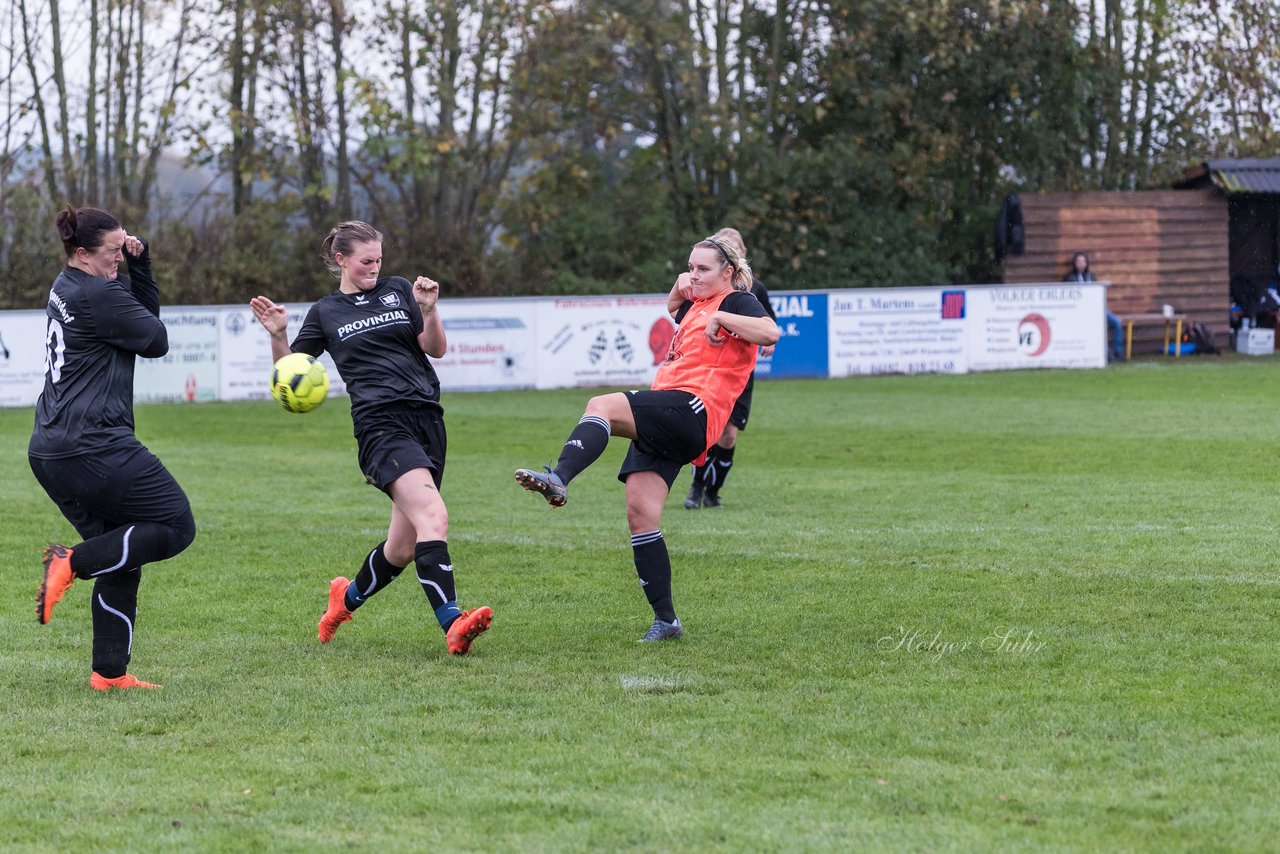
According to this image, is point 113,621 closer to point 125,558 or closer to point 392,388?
point 125,558

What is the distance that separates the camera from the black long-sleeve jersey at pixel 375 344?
6.30 m

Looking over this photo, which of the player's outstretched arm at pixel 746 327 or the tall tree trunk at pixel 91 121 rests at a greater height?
the tall tree trunk at pixel 91 121

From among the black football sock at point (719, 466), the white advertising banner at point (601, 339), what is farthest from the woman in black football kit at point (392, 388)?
the white advertising banner at point (601, 339)

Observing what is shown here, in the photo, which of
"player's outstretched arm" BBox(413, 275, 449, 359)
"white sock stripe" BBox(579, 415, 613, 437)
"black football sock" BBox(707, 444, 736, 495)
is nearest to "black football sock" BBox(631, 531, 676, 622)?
"white sock stripe" BBox(579, 415, 613, 437)

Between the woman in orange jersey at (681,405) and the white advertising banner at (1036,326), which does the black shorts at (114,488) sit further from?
the white advertising banner at (1036,326)

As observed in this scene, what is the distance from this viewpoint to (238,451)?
1538 cm

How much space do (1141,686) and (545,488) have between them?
224cm

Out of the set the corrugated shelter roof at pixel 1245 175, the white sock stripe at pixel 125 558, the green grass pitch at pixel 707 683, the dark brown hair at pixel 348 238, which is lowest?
the green grass pitch at pixel 707 683

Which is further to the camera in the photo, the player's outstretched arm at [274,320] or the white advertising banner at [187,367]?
the white advertising banner at [187,367]

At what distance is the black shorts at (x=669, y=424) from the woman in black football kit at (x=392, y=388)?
0.80 metres

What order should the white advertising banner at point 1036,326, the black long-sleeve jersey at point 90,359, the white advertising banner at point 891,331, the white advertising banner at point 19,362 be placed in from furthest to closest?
the white advertising banner at point 1036,326
the white advertising banner at point 891,331
the white advertising banner at point 19,362
the black long-sleeve jersey at point 90,359

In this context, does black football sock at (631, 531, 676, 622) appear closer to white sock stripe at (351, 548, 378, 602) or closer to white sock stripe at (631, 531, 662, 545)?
white sock stripe at (631, 531, 662, 545)

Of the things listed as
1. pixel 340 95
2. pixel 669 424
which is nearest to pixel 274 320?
pixel 669 424

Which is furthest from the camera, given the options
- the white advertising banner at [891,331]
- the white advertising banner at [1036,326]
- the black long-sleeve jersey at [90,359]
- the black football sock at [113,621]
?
the white advertising banner at [1036,326]
